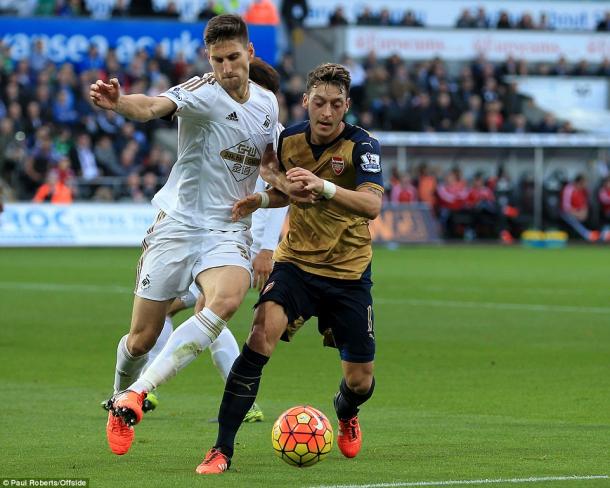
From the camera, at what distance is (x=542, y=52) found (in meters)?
42.7

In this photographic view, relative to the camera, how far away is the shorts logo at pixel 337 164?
25.3ft

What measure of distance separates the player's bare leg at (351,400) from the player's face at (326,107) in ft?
4.43

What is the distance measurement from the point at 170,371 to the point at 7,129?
23.6 m

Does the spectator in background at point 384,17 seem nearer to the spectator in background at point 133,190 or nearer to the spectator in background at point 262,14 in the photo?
the spectator in background at point 262,14

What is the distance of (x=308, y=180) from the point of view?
7.20 metres

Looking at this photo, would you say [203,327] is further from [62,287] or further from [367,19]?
[367,19]

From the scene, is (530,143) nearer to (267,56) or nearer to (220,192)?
(267,56)

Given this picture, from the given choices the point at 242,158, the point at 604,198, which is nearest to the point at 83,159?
the point at 604,198

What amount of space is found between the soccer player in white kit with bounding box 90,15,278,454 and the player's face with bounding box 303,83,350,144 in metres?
0.50

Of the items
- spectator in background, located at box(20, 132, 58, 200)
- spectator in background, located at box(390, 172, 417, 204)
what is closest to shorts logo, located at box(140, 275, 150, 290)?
spectator in background, located at box(20, 132, 58, 200)

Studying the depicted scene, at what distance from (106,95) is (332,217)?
1.53 meters

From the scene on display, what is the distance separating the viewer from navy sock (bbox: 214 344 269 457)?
7336mm

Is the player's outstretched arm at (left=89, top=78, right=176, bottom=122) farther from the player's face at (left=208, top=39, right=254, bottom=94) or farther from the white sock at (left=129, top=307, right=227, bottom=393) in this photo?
the white sock at (left=129, top=307, right=227, bottom=393)

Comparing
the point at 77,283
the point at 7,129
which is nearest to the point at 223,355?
the point at 77,283
